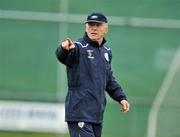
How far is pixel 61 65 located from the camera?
1962 cm

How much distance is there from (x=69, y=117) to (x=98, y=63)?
0.64 meters

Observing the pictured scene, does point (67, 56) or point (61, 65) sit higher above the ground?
point (67, 56)

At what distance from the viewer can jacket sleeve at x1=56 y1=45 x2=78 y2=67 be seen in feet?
30.4

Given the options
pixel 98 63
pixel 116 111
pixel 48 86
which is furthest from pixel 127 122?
pixel 98 63

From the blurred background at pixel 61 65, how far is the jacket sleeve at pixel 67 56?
992 cm

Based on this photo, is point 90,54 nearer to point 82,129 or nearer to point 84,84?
point 84,84

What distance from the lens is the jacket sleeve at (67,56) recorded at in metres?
9.26

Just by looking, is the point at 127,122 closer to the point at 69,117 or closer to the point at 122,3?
the point at 122,3

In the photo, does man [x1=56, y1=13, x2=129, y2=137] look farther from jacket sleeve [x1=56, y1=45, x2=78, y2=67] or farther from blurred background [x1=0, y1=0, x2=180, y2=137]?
blurred background [x1=0, y1=0, x2=180, y2=137]

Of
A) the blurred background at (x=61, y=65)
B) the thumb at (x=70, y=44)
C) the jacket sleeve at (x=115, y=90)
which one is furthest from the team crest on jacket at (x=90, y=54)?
the blurred background at (x=61, y=65)

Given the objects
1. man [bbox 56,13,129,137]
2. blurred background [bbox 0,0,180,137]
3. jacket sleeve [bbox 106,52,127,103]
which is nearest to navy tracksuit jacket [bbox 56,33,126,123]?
man [bbox 56,13,129,137]

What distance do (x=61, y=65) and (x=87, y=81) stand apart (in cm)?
1014

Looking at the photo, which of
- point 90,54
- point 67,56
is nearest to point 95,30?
point 90,54

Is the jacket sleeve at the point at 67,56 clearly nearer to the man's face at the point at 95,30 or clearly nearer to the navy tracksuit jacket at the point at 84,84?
the navy tracksuit jacket at the point at 84,84
